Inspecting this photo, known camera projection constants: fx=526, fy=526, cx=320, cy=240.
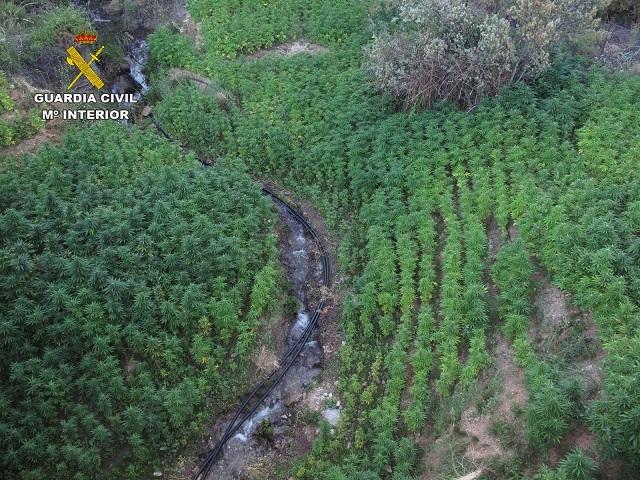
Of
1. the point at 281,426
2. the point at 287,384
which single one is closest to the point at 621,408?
the point at 281,426

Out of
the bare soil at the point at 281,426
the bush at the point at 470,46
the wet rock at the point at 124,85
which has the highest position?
the bush at the point at 470,46

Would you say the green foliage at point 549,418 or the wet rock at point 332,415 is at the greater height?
the green foliage at point 549,418

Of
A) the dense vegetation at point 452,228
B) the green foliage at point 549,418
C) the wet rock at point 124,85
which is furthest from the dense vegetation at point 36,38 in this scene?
the green foliage at point 549,418

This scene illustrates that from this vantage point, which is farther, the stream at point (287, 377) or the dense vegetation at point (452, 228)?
the stream at point (287, 377)

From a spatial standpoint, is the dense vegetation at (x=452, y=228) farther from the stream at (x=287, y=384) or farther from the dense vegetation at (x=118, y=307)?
the dense vegetation at (x=118, y=307)

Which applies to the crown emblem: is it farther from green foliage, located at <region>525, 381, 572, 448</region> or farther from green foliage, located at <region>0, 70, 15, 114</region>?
green foliage, located at <region>525, 381, 572, 448</region>

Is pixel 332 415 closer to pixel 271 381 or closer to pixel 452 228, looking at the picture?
pixel 271 381

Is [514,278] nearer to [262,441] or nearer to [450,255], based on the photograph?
[450,255]
